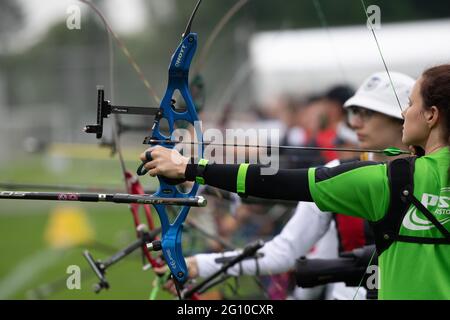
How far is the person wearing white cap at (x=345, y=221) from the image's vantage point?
3.48 m

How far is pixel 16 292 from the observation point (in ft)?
25.6

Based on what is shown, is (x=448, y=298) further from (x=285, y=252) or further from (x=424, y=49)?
(x=424, y=49)

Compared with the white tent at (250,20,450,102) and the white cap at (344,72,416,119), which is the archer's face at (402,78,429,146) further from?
the white tent at (250,20,450,102)

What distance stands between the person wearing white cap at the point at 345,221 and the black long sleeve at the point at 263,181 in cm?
113

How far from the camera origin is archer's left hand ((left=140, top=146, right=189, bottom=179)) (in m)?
2.44

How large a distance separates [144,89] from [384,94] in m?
11.6

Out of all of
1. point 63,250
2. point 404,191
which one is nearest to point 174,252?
point 404,191

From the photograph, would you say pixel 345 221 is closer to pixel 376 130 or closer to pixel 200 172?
pixel 376 130

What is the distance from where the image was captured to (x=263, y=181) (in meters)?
2.37

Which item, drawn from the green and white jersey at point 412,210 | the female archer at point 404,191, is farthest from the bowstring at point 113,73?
the green and white jersey at point 412,210

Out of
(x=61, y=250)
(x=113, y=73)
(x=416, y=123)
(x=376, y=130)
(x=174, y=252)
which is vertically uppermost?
(x=113, y=73)

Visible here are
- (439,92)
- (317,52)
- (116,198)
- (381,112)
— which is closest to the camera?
(439,92)
